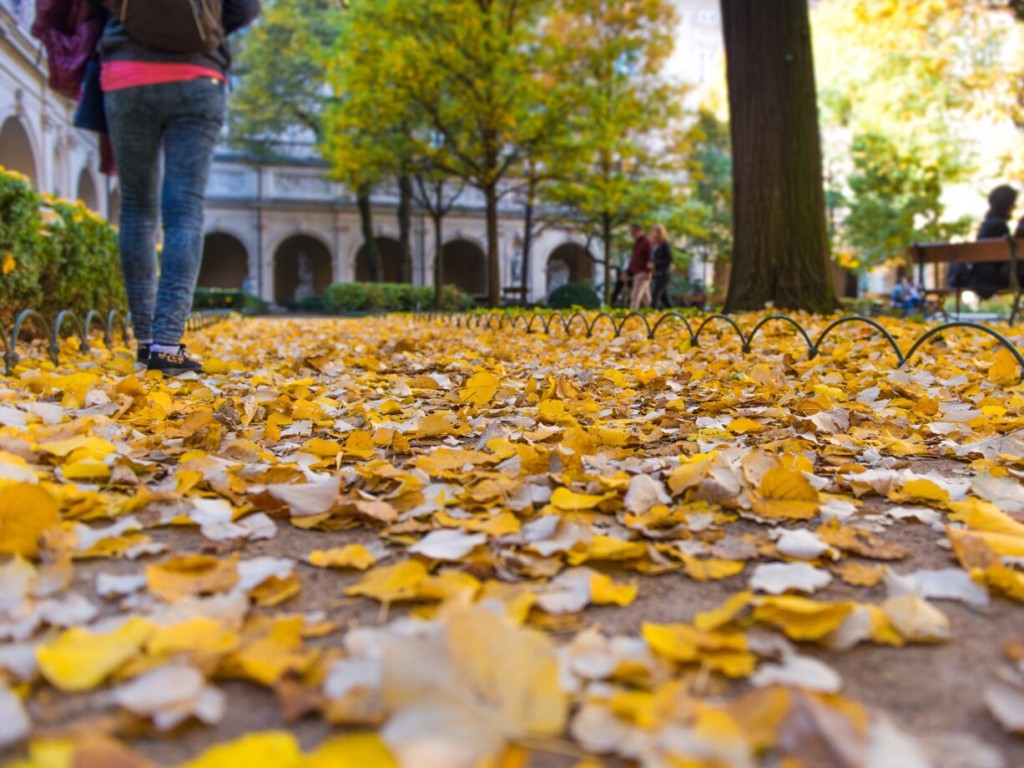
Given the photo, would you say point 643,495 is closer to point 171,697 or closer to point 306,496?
point 306,496

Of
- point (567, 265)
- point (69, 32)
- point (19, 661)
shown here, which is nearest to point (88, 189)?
point (567, 265)

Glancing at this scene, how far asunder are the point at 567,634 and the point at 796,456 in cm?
123

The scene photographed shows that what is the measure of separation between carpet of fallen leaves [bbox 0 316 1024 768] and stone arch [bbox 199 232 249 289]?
38.1 meters

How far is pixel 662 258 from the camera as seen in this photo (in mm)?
14336

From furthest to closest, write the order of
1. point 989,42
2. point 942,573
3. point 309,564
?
point 989,42 < point 309,564 < point 942,573

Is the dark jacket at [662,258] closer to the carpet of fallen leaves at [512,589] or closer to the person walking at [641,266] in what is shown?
the person walking at [641,266]

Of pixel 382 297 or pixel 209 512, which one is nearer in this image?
pixel 209 512

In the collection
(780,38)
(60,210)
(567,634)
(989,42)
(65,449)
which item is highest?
(989,42)

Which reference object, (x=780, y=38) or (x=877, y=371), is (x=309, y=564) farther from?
(x=780, y=38)

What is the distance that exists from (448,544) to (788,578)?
61cm

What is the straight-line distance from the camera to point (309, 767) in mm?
827

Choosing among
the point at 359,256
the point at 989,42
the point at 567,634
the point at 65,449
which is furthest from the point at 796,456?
the point at 359,256

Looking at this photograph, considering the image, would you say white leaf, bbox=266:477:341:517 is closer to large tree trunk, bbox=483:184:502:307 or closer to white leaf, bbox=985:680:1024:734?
white leaf, bbox=985:680:1024:734

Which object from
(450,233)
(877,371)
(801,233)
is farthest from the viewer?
(450,233)
